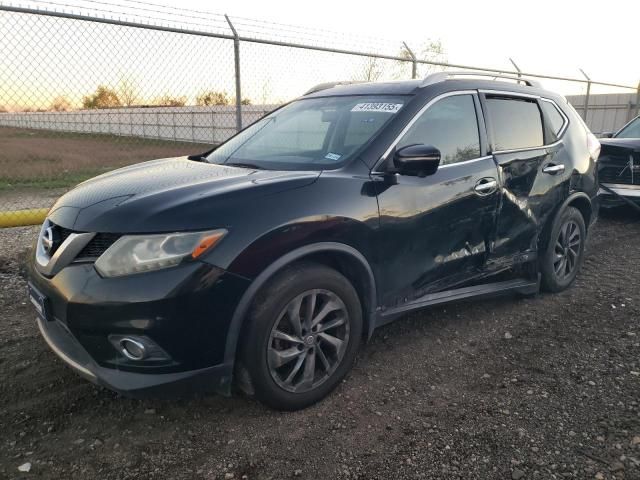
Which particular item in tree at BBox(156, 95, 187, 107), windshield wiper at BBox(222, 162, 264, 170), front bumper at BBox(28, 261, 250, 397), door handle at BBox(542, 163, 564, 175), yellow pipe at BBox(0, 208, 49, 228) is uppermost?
tree at BBox(156, 95, 187, 107)

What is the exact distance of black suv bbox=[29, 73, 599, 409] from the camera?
7.57 ft

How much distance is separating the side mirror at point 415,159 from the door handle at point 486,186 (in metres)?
0.63

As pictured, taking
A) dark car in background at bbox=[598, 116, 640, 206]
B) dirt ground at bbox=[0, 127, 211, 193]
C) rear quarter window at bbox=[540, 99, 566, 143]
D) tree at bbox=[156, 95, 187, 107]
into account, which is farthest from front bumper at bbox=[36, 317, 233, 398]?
dirt ground at bbox=[0, 127, 211, 193]

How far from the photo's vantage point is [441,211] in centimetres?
323

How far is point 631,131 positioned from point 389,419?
7.40m

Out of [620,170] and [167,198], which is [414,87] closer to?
[167,198]

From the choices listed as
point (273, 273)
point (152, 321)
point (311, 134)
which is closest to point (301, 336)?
point (273, 273)

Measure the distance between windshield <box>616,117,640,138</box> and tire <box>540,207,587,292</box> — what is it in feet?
13.6

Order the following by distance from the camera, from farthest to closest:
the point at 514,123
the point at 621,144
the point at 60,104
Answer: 1. the point at 621,144
2. the point at 60,104
3. the point at 514,123

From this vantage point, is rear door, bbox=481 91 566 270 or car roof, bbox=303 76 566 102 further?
rear door, bbox=481 91 566 270

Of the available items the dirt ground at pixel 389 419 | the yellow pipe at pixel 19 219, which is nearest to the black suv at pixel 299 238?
the dirt ground at pixel 389 419

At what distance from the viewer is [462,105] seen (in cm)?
360

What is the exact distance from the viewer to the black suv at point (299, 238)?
7.57 feet

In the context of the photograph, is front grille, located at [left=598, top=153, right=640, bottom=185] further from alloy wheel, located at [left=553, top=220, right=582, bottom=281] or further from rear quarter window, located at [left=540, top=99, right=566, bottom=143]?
rear quarter window, located at [left=540, top=99, right=566, bottom=143]
